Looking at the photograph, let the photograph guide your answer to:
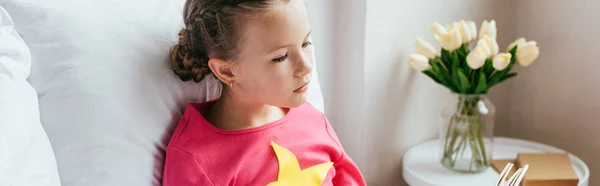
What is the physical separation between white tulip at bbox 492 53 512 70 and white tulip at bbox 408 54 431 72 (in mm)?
144

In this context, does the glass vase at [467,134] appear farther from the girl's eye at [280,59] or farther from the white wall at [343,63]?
the girl's eye at [280,59]

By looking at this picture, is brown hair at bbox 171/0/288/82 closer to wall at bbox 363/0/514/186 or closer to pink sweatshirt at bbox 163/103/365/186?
pink sweatshirt at bbox 163/103/365/186

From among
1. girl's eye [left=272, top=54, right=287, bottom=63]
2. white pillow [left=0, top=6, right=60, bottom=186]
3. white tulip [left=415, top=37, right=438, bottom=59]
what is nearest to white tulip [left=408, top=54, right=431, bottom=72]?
white tulip [left=415, top=37, right=438, bottom=59]

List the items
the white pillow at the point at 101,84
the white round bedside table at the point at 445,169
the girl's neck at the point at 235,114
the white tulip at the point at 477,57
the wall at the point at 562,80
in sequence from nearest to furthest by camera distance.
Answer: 1. the white pillow at the point at 101,84
2. the girl's neck at the point at 235,114
3. the white tulip at the point at 477,57
4. the white round bedside table at the point at 445,169
5. the wall at the point at 562,80

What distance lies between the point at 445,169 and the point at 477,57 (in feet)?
0.98

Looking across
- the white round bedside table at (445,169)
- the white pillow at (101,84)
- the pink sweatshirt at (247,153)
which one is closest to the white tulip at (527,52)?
the white round bedside table at (445,169)

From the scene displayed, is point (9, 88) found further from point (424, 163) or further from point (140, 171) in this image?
point (424, 163)

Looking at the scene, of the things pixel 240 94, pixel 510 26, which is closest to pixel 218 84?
pixel 240 94

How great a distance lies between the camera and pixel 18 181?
2.55ft

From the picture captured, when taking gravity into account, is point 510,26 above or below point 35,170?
below

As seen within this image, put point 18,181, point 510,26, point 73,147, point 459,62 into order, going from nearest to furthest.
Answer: point 18,181, point 73,147, point 459,62, point 510,26

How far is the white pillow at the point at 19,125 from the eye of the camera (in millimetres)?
777

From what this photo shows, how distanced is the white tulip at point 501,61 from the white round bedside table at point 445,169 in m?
0.26

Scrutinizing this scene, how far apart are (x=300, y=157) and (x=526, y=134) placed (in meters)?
0.96
